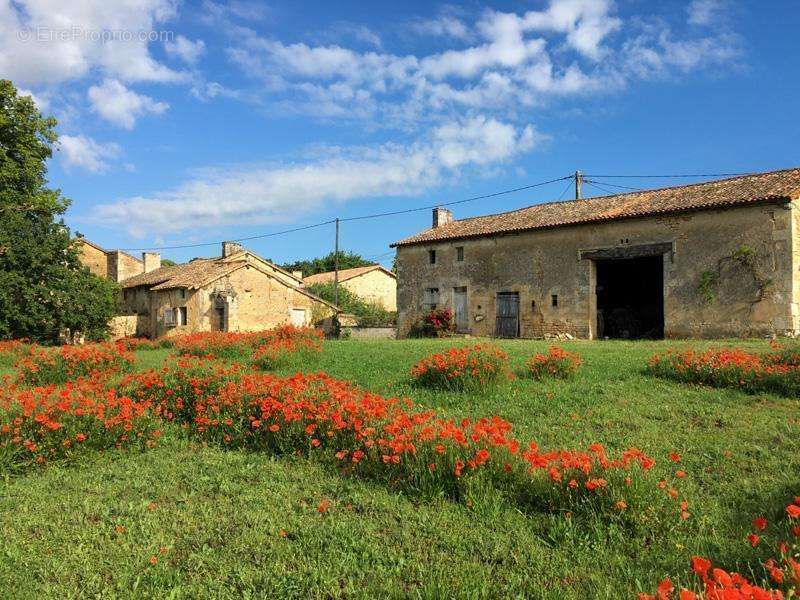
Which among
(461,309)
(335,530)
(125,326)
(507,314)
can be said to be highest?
(461,309)

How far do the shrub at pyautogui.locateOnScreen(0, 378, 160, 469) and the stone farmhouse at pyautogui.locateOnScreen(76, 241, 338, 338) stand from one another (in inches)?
926

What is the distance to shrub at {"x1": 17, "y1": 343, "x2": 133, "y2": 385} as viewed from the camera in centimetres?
1129

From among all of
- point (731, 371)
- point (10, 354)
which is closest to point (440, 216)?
point (10, 354)

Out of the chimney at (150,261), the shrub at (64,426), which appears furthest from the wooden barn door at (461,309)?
the chimney at (150,261)

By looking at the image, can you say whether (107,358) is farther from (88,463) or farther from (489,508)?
(489,508)

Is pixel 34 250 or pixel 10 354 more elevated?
pixel 34 250

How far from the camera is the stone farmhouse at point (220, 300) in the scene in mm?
30203

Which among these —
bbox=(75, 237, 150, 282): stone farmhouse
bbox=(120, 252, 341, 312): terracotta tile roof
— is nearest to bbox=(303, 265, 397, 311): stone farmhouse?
bbox=(120, 252, 341, 312): terracotta tile roof

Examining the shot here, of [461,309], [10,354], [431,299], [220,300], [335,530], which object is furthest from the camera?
[220,300]

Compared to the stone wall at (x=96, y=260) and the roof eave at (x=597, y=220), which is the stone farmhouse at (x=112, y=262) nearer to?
the stone wall at (x=96, y=260)

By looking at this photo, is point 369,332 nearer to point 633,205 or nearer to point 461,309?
point 461,309

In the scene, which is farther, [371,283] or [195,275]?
[371,283]

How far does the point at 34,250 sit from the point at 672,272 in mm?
26313

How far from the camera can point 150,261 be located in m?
41.2
